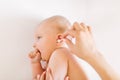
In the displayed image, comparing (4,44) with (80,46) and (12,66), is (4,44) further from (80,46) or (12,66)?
(80,46)

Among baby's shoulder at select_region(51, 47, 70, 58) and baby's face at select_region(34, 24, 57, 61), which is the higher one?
baby's face at select_region(34, 24, 57, 61)

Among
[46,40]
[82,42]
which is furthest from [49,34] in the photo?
[82,42]

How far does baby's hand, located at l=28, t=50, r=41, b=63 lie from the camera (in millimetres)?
1093

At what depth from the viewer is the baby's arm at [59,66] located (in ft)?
2.96

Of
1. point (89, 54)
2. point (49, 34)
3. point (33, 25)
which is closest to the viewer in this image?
point (89, 54)

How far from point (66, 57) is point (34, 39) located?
0.28m

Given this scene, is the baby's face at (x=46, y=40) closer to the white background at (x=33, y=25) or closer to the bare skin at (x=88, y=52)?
the white background at (x=33, y=25)

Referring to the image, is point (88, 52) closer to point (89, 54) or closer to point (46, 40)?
point (89, 54)

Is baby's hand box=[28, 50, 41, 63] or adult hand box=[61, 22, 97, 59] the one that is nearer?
adult hand box=[61, 22, 97, 59]

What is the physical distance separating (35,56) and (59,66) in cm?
22

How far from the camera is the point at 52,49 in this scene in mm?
1067

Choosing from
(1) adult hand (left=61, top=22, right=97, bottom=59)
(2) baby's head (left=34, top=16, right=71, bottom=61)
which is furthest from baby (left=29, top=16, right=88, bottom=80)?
(1) adult hand (left=61, top=22, right=97, bottom=59)

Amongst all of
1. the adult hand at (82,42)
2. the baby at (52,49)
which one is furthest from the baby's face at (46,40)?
the adult hand at (82,42)

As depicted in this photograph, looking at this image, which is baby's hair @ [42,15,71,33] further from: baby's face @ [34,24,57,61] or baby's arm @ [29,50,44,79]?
baby's arm @ [29,50,44,79]
